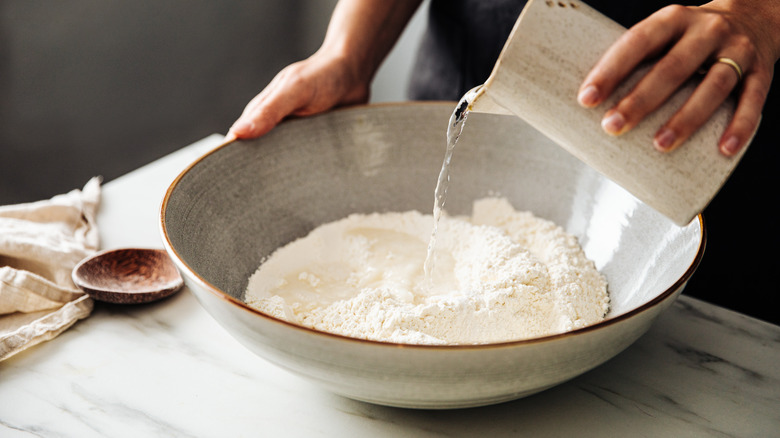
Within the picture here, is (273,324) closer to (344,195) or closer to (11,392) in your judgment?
(11,392)

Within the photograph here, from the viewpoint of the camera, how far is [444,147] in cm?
104

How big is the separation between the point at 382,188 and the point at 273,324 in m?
0.52

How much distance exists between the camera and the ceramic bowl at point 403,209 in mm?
534

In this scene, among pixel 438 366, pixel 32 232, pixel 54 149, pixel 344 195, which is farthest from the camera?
pixel 54 149

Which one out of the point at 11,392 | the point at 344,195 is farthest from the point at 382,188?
the point at 11,392

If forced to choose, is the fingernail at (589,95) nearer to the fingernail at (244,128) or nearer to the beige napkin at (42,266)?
the fingernail at (244,128)

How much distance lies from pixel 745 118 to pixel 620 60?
13 cm

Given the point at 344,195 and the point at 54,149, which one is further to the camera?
the point at 54,149

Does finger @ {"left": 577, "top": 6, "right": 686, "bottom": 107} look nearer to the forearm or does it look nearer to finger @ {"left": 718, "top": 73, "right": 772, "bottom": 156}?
finger @ {"left": 718, "top": 73, "right": 772, "bottom": 156}

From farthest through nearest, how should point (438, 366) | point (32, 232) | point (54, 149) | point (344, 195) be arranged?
point (54, 149) < point (344, 195) < point (32, 232) < point (438, 366)

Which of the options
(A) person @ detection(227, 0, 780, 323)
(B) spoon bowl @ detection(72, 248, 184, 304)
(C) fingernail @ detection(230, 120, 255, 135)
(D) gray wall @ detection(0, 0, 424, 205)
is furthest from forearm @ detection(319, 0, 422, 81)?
(D) gray wall @ detection(0, 0, 424, 205)

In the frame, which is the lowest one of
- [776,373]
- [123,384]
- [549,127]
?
[776,373]

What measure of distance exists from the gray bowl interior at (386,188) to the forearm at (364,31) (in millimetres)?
161

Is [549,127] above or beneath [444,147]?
above
